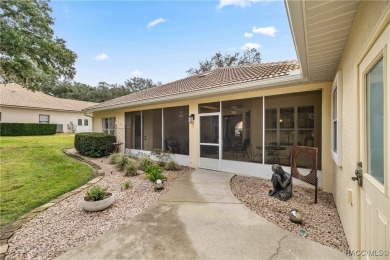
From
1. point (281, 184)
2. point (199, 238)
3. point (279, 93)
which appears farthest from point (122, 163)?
point (279, 93)

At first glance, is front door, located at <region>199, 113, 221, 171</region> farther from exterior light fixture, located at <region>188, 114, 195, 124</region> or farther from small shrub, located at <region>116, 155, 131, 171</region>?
small shrub, located at <region>116, 155, 131, 171</region>

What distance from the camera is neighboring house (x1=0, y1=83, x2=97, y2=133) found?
18125mm

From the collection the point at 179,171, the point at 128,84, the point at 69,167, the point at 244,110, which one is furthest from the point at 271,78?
the point at 128,84

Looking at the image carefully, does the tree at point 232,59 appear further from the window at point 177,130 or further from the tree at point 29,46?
the window at point 177,130

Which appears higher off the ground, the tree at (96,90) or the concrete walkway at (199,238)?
the tree at (96,90)

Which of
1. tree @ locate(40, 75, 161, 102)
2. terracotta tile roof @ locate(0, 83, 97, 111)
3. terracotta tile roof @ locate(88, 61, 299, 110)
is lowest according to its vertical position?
terracotta tile roof @ locate(88, 61, 299, 110)

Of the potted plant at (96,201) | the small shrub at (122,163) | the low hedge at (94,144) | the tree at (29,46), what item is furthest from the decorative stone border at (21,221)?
the tree at (29,46)

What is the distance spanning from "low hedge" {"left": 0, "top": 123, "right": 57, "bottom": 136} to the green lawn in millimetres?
9298

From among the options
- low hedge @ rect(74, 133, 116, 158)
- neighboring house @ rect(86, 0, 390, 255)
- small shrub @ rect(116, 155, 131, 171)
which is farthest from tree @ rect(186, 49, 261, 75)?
small shrub @ rect(116, 155, 131, 171)

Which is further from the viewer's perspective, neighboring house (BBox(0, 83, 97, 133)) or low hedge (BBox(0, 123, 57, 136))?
neighboring house (BBox(0, 83, 97, 133))

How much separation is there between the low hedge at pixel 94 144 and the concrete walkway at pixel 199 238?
22.7 feet

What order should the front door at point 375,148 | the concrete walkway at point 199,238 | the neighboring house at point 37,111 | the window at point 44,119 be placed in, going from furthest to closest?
the window at point 44,119 < the neighboring house at point 37,111 < the concrete walkway at point 199,238 < the front door at point 375,148

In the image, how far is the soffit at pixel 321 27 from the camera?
2086 millimetres

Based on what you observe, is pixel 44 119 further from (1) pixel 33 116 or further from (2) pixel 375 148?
(2) pixel 375 148
